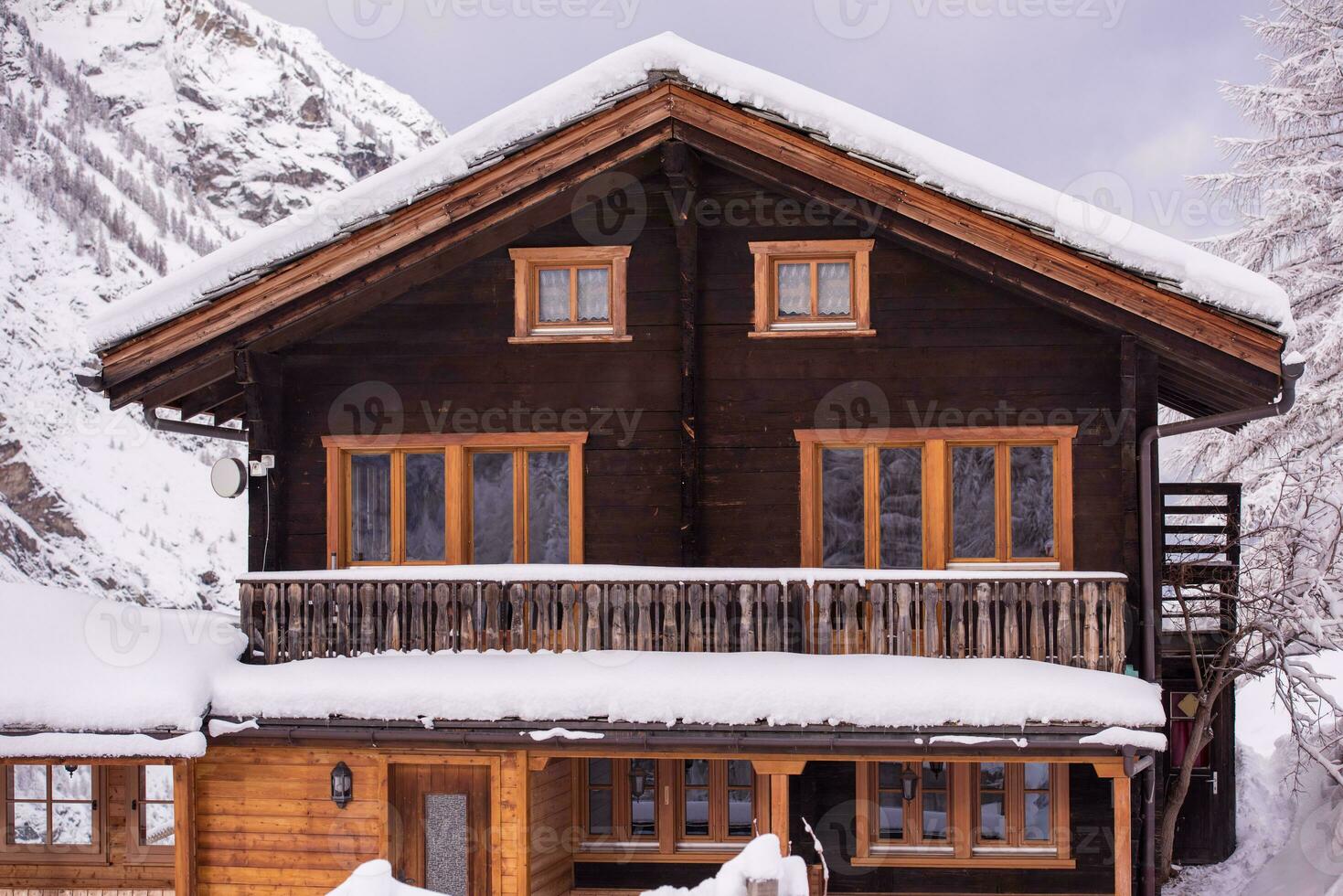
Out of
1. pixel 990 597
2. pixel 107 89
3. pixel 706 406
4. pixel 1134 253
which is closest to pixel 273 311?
pixel 706 406

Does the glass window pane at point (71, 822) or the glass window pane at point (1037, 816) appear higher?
the glass window pane at point (1037, 816)

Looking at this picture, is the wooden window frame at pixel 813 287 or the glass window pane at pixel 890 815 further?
the glass window pane at pixel 890 815

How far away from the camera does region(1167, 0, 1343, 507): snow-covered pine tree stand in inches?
695

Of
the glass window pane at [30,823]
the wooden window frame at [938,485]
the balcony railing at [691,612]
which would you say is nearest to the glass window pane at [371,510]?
the balcony railing at [691,612]

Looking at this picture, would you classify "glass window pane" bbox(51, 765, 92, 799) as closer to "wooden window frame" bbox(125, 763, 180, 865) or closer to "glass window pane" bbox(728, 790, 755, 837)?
"wooden window frame" bbox(125, 763, 180, 865)

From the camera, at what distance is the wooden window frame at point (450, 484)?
39.9 feet

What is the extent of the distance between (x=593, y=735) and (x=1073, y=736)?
13.6 ft


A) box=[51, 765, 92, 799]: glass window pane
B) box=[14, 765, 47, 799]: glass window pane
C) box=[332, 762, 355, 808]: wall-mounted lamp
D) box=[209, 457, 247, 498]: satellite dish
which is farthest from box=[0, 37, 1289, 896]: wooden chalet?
box=[14, 765, 47, 799]: glass window pane

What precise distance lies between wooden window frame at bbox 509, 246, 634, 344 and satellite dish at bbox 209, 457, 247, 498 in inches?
126

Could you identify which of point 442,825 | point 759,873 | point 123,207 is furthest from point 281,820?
point 123,207

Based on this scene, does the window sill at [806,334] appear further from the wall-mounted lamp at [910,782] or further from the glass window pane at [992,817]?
the glass window pane at [992,817]

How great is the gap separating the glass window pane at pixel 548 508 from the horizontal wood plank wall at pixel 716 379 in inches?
11.0

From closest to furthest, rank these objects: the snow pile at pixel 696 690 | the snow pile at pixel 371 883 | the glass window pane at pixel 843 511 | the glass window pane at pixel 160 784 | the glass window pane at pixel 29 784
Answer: the snow pile at pixel 371 883
the snow pile at pixel 696 690
the glass window pane at pixel 843 511
the glass window pane at pixel 160 784
the glass window pane at pixel 29 784

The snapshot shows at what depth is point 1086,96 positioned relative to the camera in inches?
5714
